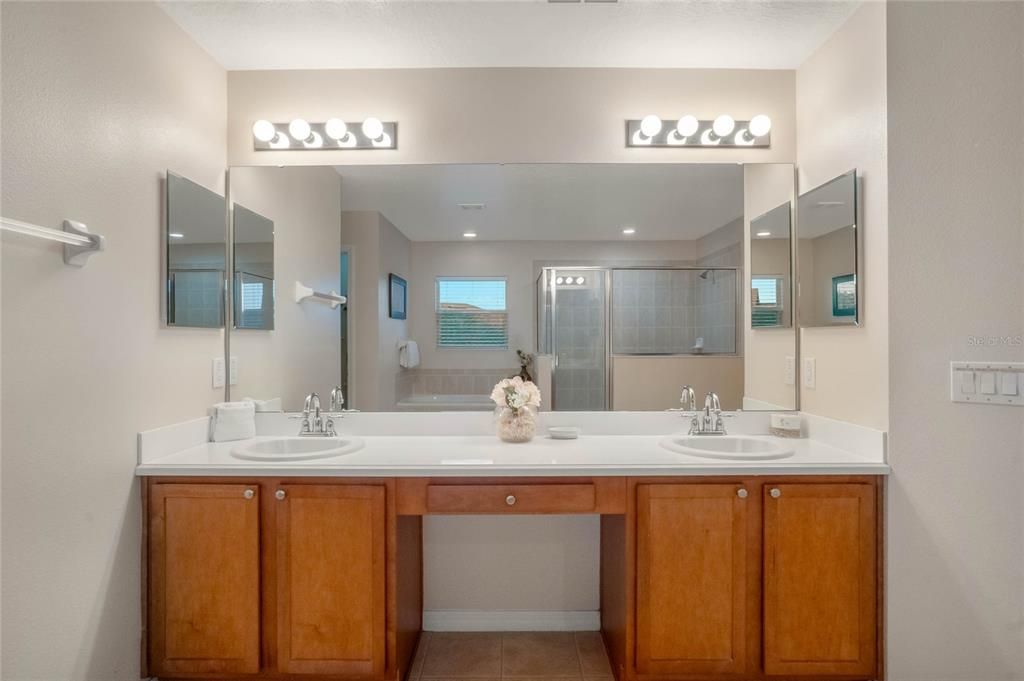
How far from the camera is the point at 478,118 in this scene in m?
2.23

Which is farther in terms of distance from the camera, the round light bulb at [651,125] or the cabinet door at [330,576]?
the round light bulb at [651,125]

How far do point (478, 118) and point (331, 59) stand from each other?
648 mm

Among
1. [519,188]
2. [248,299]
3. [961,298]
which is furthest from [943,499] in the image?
[248,299]

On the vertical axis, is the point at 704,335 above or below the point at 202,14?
below

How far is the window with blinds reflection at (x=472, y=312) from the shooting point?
2.34 meters

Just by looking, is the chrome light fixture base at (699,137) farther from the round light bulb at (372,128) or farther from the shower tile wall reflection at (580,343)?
the round light bulb at (372,128)

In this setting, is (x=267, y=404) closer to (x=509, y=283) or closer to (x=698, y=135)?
(x=509, y=283)

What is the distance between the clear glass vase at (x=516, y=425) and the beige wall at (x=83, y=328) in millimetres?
1231

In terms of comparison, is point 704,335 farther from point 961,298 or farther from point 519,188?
point 519,188

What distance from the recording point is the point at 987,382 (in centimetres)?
169

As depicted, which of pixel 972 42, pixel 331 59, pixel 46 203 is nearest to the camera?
pixel 46 203

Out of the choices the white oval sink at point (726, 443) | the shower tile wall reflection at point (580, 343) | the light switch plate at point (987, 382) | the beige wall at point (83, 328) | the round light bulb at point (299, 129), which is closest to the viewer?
the beige wall at point (83, 328)

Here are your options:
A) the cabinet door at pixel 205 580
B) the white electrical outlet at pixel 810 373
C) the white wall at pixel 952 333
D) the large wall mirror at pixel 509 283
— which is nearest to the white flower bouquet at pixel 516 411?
the large wall mirror at pixel 509 283

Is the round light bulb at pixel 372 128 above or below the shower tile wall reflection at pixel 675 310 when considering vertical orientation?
above
